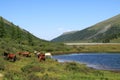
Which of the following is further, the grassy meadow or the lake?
the lake

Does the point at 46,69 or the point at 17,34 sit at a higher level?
the point at 17,34

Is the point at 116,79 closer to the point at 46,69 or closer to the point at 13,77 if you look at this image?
the point at 46,69

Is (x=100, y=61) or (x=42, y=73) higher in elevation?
(x=42, y=73)

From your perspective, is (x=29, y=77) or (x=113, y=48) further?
(x=113, y=48)

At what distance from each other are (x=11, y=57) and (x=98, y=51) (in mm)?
117852

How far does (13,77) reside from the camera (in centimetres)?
3738

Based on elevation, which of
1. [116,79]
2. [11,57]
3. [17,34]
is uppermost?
[17,34]

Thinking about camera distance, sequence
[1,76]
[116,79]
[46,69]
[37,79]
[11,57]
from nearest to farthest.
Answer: [37,79], [1,76], [116,79], [46,69], [11,57]

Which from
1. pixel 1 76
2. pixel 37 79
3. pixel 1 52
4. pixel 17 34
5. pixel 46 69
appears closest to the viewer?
pixel 37 79

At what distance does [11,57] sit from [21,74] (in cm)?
1360

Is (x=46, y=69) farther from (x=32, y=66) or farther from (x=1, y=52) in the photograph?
(x=1, y=52)

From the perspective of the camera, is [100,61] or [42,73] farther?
[100,61]

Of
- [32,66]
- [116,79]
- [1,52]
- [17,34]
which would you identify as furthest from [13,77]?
[17,34]

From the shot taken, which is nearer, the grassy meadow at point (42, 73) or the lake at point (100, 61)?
the grassy meadow at point (42, 73)
